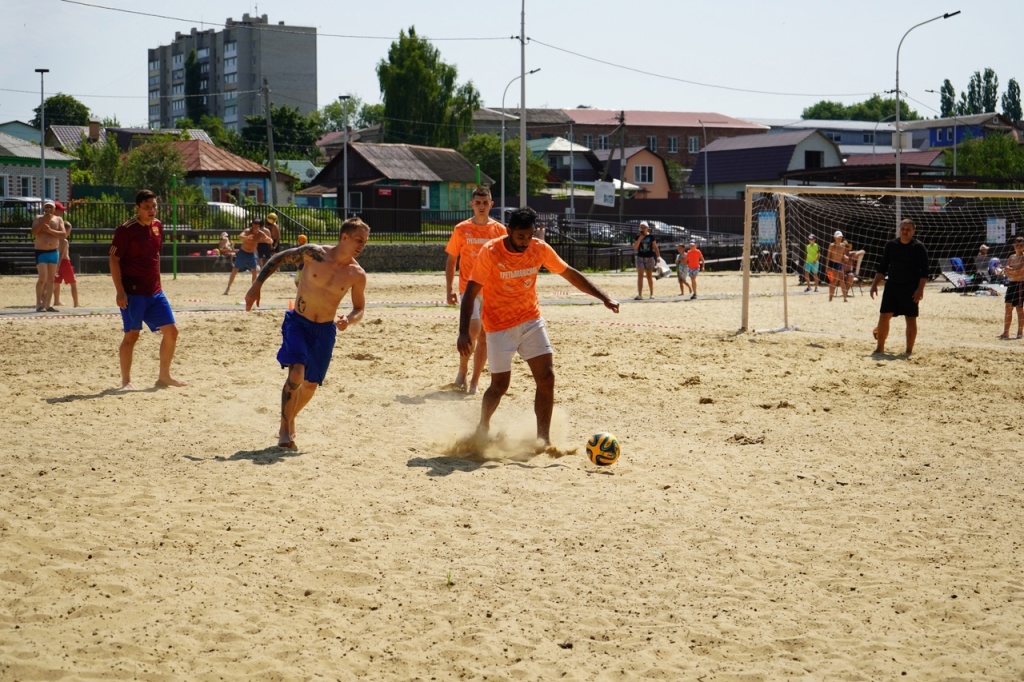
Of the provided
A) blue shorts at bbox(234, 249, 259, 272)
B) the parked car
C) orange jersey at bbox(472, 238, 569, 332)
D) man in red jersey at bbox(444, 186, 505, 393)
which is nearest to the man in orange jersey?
orange jersey at bbox(472, 238, 569, 332)

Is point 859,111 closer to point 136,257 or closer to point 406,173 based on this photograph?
point 406,173

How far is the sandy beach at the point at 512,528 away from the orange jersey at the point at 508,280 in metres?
0.97

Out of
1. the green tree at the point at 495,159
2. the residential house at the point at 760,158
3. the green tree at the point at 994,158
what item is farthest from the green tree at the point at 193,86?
→ the green tree at the point at 994,158

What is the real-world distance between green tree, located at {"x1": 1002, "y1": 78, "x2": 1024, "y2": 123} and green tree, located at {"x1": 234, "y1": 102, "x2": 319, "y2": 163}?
97.9 m

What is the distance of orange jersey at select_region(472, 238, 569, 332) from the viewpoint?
24.5ft

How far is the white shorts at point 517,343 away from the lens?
7.55 meters

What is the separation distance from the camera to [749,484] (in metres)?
6.95

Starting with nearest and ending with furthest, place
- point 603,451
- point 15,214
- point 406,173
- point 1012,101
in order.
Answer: point 603,451 < point 15,214 < point 406,173 < point 1012,101

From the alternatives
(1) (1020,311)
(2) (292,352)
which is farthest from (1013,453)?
(1) (1020,311)

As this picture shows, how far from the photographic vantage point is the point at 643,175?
8762 centimetres

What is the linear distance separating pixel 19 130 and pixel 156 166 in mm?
27460

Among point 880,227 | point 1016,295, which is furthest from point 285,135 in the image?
point 1016,295

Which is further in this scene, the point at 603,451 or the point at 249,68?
the point at 249,68

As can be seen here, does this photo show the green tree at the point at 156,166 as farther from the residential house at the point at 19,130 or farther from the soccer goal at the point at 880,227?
the soccer goal at the point at 880,227
